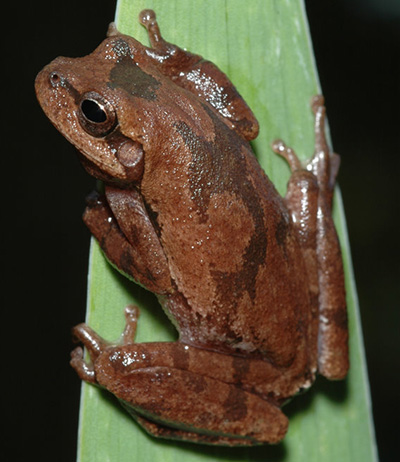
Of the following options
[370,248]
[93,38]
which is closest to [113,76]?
[93,38]

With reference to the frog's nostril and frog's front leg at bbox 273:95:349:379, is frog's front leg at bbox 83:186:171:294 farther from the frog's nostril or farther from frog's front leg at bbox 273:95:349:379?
frog's front leg at bbox 273:95:349:379

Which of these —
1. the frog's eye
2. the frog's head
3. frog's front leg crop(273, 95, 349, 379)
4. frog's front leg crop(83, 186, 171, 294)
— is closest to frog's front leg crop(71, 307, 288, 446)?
frog's front leg crop(83, 186, 171, 294)

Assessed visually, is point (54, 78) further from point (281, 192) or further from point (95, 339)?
point (281, 192)

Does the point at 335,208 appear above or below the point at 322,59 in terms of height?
below

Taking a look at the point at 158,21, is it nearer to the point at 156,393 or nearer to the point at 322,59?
the point at 156,393

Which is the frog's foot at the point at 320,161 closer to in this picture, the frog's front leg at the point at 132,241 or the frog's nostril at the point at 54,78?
the frog's front leg at the point at 132,241

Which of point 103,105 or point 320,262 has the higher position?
point 103,105

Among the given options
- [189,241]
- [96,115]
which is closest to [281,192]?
[189,241]
